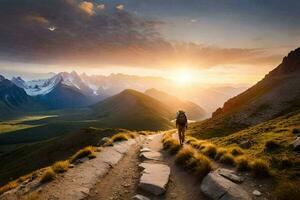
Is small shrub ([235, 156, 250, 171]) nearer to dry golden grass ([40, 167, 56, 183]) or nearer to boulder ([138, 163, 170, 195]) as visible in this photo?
boulder ([138, 163, 170, 195])

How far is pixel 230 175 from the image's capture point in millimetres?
12914

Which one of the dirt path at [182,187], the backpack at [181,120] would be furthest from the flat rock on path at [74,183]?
the backpack at [181,120]

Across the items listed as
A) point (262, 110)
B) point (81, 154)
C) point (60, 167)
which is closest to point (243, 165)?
point (60, 167)

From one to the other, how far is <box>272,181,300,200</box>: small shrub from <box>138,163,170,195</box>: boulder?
5508 millimetres

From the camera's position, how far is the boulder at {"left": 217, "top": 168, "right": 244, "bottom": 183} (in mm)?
12339

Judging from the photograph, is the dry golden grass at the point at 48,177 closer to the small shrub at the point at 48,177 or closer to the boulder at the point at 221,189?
the small shrub at the point at 48,177

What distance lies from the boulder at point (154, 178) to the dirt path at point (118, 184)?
1.81 feet

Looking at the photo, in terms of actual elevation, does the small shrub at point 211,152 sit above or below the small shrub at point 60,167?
above

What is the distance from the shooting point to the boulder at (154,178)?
1314cm

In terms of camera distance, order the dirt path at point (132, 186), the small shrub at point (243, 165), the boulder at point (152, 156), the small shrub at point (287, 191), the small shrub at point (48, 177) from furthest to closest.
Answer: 1. the boulder at point (152, 156)
2. the small shrub at point (48, 177)
3. the small shrub at point (243, 165)
4. the dirt path at point (132, 186)
5. the small shrub at point (287, 191)

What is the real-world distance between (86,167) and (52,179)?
9.22ft

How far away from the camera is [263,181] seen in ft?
39.1

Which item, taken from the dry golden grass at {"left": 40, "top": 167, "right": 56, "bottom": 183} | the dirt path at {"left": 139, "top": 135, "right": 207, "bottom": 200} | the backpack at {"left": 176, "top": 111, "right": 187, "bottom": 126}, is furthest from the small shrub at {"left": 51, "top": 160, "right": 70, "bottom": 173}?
the backpack at {"left": 176, "top": 111, "right": 187, "bottom": 126}

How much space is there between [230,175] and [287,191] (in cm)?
326
